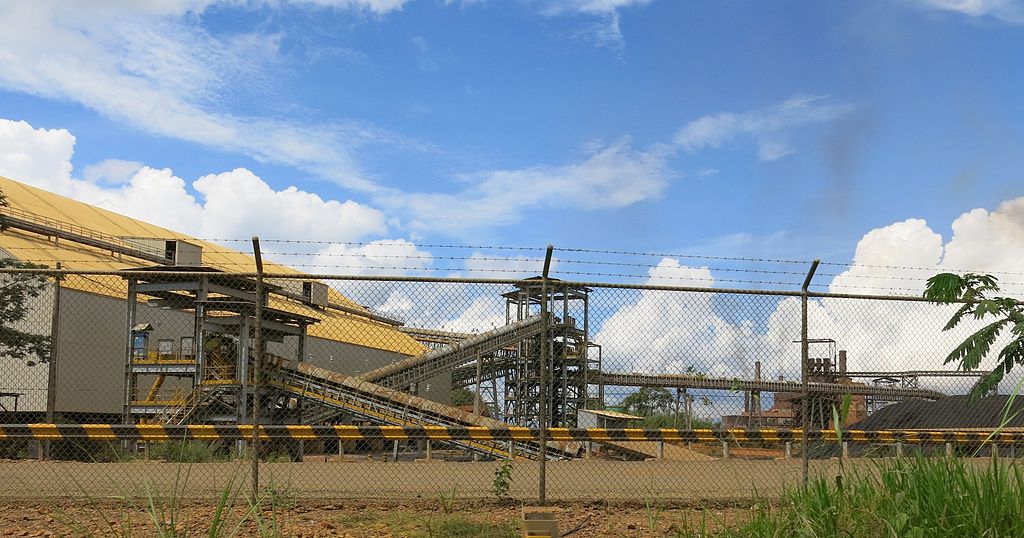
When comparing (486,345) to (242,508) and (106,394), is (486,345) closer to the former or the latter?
(106,394)

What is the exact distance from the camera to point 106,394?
33531mm

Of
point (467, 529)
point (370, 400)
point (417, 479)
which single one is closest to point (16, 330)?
point (370, 400)

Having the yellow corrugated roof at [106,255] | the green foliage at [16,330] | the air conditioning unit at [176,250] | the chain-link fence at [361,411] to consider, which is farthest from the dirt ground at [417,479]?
the air conditioning unit at [176,250]

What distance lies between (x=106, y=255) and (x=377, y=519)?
38.9 metres

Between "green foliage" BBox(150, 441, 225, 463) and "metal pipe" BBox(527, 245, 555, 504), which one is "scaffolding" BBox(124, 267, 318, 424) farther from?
"metal pipe" BBox(527, 245, 555, 504)

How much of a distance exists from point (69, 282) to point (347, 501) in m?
26.3

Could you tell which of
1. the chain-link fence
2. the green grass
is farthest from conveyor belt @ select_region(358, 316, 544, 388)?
the green grass

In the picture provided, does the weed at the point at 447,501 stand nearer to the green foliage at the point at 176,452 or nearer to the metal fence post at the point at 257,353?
the metal fence post at the point at 257,353

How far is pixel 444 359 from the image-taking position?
1258 inches

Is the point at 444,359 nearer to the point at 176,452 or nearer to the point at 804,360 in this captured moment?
the point at 176,452

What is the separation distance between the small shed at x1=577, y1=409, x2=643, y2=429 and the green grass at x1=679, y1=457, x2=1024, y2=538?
10.4m

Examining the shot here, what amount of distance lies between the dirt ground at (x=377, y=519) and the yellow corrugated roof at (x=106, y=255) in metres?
23.3

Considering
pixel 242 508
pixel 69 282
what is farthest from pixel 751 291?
pixel 69 282

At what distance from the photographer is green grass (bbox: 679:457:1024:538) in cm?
588
